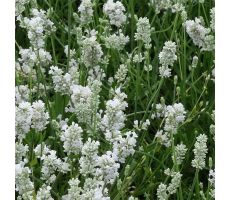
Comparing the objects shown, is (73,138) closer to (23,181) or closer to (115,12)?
(23,181)

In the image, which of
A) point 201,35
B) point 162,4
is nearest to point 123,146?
point 201,35

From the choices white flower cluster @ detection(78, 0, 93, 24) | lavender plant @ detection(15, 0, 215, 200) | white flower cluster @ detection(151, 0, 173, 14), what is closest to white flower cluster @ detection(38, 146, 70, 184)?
lavender plant @ detection(15, 0, 215, 200)

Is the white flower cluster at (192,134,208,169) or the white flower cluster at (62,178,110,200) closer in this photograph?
the white flower cluster at (62,178,110,200)

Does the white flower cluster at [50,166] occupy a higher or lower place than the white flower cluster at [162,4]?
lower

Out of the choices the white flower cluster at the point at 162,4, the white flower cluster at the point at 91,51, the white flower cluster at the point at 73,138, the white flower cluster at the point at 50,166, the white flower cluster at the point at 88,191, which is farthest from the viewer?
the white flower cluster at the point at 162,4

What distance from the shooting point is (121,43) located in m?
2.07

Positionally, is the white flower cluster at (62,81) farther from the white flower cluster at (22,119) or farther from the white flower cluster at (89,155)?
the white flower cluster at (89,155)

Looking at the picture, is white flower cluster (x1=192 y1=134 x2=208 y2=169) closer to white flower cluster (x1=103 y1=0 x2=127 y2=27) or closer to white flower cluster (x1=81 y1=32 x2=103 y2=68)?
white flower cluster (x1=81 y1=32 x2=103 y2=68)

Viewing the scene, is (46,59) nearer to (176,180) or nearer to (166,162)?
(166,162)

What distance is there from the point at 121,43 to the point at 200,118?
353 mm

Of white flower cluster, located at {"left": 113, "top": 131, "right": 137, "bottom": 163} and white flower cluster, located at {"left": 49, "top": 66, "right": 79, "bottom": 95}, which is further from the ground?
white flower cluster, located at {"left": 49, "top": 66, "right": 79, "bottom": 95}

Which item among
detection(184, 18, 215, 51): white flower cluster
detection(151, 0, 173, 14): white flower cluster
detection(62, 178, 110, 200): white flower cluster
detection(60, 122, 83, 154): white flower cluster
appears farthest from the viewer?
detection(151, 0, 173, 14): white flower cluster

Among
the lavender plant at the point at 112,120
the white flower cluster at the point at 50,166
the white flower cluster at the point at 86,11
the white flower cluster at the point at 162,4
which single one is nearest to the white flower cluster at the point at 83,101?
the lavender plant at the point at 112,120

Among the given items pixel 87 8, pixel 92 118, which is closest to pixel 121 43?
pixel 87 8
